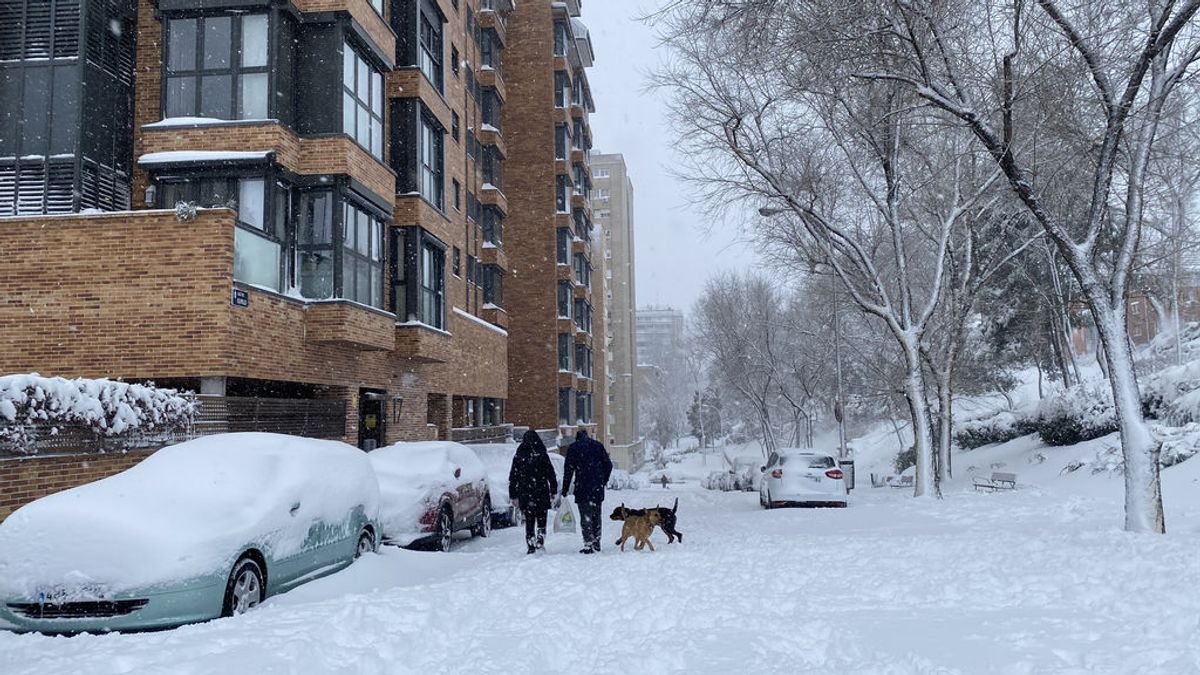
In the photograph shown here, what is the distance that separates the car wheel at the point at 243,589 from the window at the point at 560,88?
36.5m

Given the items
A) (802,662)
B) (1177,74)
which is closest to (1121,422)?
(1177,74)

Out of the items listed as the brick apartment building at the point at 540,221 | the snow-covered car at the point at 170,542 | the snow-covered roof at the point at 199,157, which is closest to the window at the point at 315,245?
the snow-covered roof at the point at 199,157

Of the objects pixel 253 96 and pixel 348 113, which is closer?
pixel 253 96

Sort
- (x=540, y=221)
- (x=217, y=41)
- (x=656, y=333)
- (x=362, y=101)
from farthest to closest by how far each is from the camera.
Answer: (x=656, y=333) < (x=540, y=221) < (x=362, y=101) < (x=217, y=41)

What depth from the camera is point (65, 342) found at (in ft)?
42.9

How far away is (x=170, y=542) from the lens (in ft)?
20.5

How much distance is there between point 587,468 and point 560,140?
105 ft

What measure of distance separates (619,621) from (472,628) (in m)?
1.07

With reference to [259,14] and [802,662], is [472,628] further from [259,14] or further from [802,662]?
[259,14]

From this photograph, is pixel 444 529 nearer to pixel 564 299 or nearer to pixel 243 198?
pixel 243 198

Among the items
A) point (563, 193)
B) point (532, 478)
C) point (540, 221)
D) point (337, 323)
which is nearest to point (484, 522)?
point (532, 478)

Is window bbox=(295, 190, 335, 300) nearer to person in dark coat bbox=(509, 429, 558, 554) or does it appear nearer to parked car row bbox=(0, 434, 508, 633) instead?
person in dark coat bbox=(509, 429, 558, 554)

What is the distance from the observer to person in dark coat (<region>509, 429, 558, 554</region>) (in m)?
11.2

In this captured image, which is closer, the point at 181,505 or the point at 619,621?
the point at 619,621
